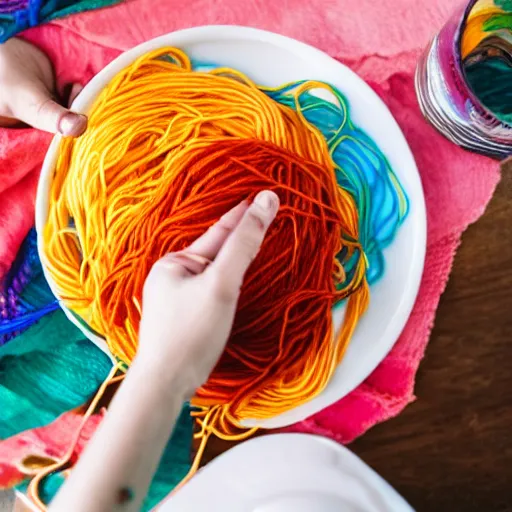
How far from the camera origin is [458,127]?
1.68ft

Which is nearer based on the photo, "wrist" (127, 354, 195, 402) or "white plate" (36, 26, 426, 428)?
"wrist" (127, 354, 195, 402)

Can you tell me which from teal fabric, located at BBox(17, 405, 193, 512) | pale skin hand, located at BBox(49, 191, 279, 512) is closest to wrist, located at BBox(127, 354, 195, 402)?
pale skin hand, located at BBox(49, 191, 279, 512)

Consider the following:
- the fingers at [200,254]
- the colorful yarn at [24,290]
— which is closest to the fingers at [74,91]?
the colorful yarn at [24,290]

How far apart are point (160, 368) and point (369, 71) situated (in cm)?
39

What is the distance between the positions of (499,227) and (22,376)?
50 centimetres

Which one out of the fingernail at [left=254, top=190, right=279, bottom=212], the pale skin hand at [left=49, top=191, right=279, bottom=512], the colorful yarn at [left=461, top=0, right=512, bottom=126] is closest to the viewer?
the pale skin hand at [left=49, top=191, right=279, bottom=512]

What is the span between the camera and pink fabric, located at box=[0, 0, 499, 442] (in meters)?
0.56

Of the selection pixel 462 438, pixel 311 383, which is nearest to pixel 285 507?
pixel 311 383

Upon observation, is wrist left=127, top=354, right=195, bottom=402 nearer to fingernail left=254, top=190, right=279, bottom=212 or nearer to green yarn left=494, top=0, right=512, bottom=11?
fingernail left=254, top=190, right=279, bottom=212

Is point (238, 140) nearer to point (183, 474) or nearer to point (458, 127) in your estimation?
point (458, 127)

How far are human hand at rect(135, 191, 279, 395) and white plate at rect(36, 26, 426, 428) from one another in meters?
0.18

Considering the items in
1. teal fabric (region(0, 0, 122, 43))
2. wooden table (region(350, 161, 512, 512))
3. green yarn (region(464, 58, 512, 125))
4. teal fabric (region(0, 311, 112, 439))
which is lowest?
wooden table (region(350, 161, 512, 512))

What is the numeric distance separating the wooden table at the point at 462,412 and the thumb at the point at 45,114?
37 cm

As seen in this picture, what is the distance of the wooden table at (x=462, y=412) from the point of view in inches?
22.0
